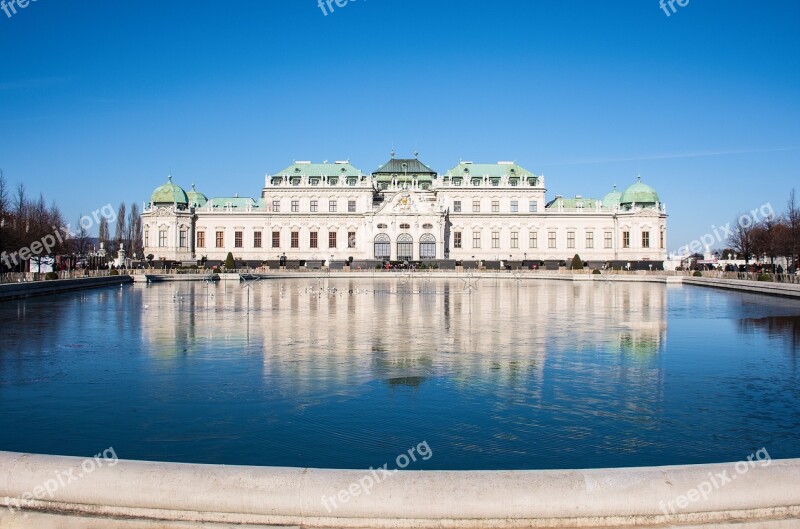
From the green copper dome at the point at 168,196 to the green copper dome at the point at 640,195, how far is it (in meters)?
71.8

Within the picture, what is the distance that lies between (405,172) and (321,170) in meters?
14.5

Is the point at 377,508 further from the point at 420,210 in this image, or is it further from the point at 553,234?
the point at 553,234

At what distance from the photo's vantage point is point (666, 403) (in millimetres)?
13781

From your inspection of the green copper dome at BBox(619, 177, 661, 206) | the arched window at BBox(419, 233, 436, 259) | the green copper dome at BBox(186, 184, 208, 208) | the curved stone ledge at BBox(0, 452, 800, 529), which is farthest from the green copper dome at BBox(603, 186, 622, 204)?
the curved stone ledge at BBox(0, 452, 800, 529)

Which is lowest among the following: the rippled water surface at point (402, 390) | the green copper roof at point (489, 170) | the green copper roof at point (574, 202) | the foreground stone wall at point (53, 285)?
the rippled water surface at point (402, 390)

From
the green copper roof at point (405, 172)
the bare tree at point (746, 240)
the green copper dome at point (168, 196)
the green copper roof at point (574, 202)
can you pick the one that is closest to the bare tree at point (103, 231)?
the green copper dome at point (168, 196)

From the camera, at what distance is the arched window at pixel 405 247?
357 feet

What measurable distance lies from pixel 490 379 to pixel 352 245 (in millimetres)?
97632

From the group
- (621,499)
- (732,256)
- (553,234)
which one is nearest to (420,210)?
(553,234)

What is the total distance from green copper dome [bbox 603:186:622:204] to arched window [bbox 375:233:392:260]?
3767 cm

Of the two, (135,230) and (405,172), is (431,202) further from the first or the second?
(135,230)

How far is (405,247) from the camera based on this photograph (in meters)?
109

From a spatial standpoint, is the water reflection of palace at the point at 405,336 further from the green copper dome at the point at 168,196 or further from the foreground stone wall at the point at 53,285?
the green copper dome at the point at 168,196

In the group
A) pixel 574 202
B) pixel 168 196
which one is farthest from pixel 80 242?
pixel 574 202
